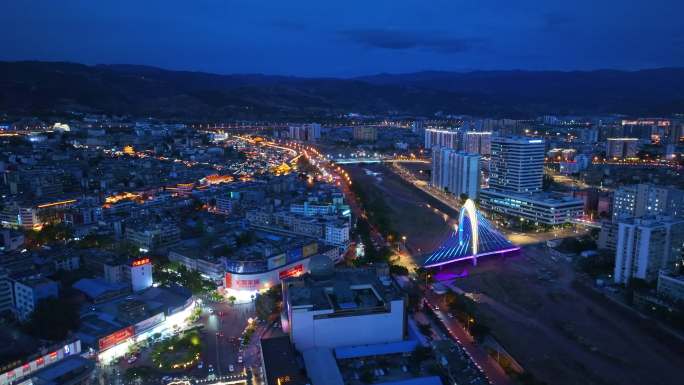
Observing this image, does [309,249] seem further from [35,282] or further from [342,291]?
[35,282]

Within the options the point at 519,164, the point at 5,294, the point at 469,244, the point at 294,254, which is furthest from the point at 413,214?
the point at 5,294

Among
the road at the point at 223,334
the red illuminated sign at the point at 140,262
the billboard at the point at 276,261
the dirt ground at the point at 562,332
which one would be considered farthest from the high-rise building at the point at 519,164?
the red illuminated sign at the point at 140,262

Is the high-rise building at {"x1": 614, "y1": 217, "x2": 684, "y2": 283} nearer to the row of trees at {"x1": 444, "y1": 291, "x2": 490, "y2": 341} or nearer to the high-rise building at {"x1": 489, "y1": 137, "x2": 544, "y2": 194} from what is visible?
the row of trees at {"x1": 444, "y1": 291, "x2": 490, "y2": 341}

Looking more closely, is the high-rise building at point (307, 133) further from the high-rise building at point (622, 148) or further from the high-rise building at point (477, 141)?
the high-rise building at point (622, 148)

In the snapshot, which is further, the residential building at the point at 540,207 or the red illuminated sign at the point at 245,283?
the residential building at the point at 540,207

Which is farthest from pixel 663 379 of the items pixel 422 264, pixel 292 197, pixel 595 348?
pixel 292 197

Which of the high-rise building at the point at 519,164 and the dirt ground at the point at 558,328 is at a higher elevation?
the high-rise building at the point at 519,164
